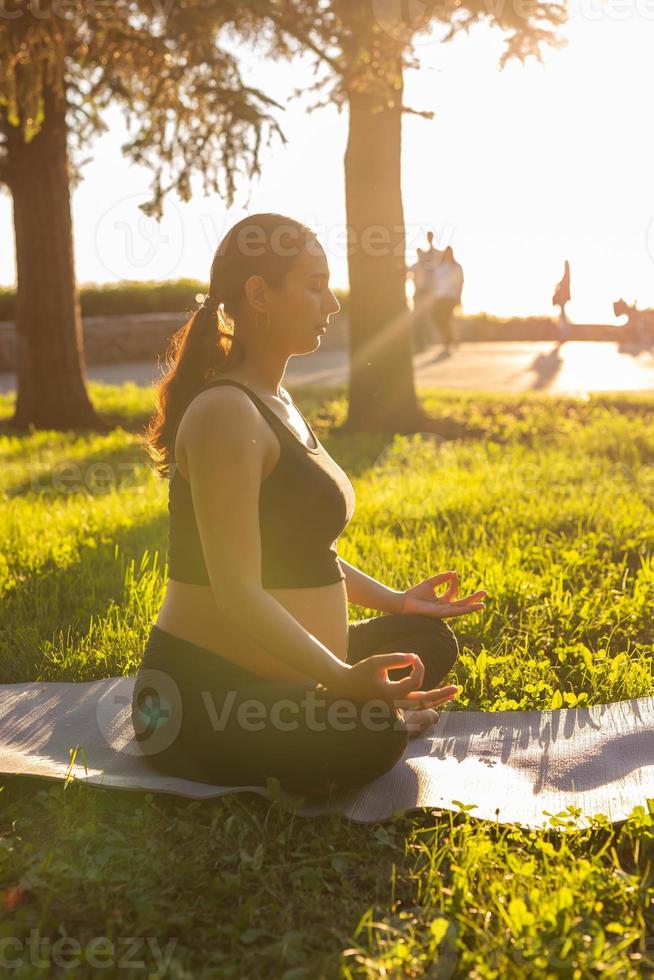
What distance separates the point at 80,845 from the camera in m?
2.88

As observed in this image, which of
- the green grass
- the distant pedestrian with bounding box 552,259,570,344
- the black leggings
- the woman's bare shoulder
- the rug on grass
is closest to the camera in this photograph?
the green grass

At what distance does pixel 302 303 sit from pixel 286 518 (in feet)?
2.17

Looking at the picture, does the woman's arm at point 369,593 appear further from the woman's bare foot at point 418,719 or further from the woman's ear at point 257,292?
the woman's ear at point 257,292

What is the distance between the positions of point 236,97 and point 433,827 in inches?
338

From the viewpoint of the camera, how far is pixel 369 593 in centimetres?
367

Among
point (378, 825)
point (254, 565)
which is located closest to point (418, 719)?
point (378, 825)

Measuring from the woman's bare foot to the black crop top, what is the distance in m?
0.71

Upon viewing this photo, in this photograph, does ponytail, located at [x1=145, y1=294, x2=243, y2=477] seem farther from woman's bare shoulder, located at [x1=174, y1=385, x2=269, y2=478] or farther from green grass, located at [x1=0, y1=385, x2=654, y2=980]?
green grass, located at [x1=0, y1=385, x2=654, y2=980]

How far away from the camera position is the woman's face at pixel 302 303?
3.08 metres

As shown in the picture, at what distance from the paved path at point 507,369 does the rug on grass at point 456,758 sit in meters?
10.7

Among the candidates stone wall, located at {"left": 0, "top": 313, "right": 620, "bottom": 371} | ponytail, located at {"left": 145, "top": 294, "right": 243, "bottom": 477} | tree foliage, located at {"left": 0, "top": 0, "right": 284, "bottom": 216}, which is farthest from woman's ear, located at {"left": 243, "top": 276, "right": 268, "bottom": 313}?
stone wall, located at {"left": 0, "top": 313, "right": 620, "bottom": 371}

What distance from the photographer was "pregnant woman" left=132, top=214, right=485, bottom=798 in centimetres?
281

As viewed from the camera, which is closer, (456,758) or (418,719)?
(456,758)

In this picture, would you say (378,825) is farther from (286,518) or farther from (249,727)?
(286,518)
